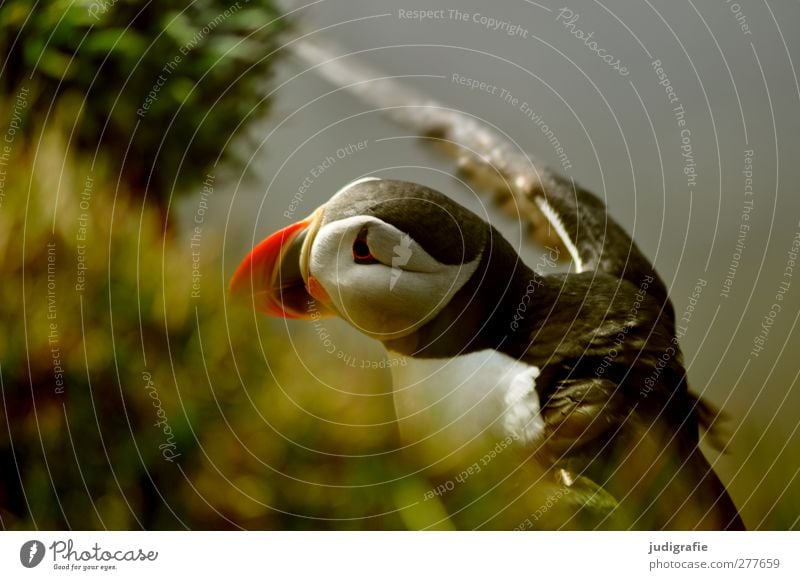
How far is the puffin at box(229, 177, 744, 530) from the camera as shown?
59cm

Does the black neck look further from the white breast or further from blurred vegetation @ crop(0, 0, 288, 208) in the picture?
blurred vegetation @ crop(0, 0, 288, 208)

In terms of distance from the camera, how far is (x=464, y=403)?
63 cm

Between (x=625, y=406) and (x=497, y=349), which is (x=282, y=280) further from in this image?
(x=625, y=406)

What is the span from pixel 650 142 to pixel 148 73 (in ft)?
1.55

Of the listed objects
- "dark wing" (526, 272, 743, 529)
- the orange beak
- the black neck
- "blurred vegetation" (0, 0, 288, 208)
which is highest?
"blurred vegetation" (0, 0, 288, 208)

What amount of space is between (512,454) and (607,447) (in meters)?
0.08

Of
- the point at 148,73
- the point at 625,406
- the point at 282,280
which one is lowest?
the point at 625,406

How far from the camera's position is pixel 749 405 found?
0.71m

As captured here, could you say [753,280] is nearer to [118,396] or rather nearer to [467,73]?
[467,73]

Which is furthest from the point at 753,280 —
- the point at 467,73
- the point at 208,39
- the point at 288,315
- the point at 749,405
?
the point at 208,39

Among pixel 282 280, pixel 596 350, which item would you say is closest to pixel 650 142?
pixel 596 350

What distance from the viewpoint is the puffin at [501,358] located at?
0.59m

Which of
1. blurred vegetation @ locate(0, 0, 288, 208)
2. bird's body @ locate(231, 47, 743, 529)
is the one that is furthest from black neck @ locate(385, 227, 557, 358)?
blurred vegetation @ locate(0, 0, 288, 208)

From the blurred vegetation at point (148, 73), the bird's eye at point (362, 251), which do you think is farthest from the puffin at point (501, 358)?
the blurred vegetation at point (148, 73)
